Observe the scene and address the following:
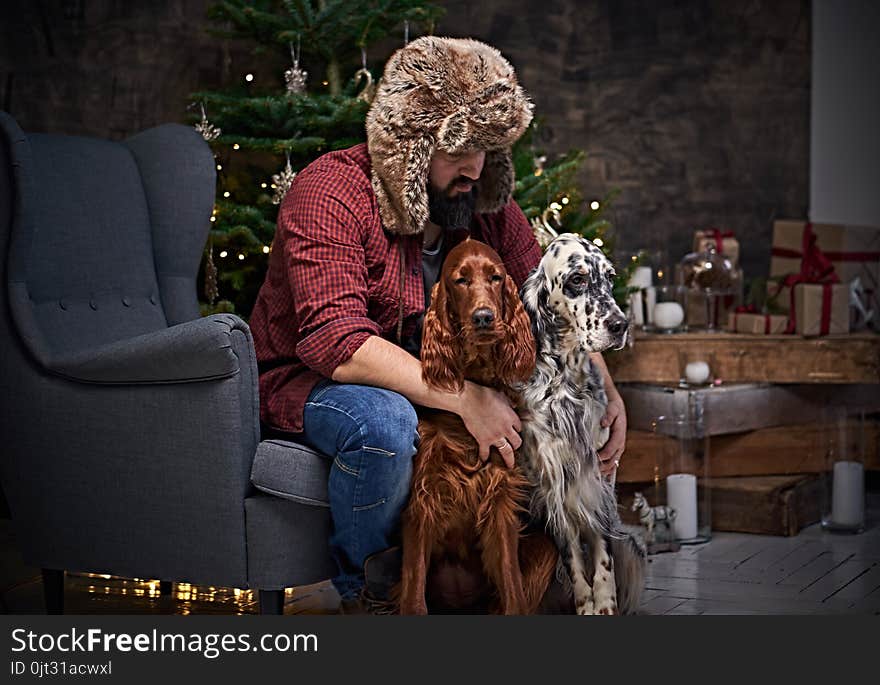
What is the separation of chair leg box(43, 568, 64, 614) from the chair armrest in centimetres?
52

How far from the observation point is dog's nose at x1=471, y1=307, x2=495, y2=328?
2.15 meters

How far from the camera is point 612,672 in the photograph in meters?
2.09

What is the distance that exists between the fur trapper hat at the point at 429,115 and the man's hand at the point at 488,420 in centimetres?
43

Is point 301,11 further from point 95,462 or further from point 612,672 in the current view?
point 612,672

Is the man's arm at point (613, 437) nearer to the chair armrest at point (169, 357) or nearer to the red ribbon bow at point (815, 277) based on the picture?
the chair armrest at point (169, 357)

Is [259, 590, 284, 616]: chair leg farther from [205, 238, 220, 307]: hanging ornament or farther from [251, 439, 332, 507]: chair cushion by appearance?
[205, 238, 220, 307]: hanging ornament

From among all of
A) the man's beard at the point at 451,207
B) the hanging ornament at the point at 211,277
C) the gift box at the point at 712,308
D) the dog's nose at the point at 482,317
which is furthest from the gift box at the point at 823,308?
the dog's nose at the point at 482,317

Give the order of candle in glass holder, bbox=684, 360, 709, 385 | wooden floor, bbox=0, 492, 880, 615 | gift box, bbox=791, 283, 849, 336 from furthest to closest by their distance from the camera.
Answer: gift box, bbox=791, 283, 849, 336
candle in glass holder, bbox=684, 360, 709, 385
wooden floor, bbox=0, 492, 880, 615

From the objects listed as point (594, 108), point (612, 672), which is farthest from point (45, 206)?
point (594, 108)

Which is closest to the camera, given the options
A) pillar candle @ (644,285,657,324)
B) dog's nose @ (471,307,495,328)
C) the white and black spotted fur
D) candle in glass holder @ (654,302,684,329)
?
dog's nose @ (471,307,495,328)

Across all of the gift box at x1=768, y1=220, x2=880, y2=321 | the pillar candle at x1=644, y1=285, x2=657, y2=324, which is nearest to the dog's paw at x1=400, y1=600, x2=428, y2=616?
the pillar candle at x1=644, y1=285, x2=657, y2=324

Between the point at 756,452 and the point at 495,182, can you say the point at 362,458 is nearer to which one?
the point at 495,182

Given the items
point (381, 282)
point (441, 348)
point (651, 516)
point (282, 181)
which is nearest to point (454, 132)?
point (381, 282)

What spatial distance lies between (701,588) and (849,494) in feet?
3.45
